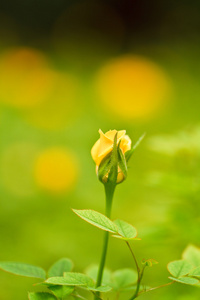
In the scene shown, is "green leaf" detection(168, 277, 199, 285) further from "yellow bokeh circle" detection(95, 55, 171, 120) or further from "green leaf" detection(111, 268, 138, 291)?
"yellow bokeh circle" detection(95, 55, 171, 120)

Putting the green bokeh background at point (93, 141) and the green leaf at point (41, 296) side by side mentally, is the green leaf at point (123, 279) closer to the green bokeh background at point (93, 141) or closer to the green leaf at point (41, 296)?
the green leaf at point (41, 296)

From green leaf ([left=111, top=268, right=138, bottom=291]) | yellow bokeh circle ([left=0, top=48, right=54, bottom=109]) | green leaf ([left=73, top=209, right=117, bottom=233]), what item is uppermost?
yellow bokeh circle ([left=0, top=48, right=54, bottom=109])

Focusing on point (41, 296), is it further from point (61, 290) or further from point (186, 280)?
point (186, 280)

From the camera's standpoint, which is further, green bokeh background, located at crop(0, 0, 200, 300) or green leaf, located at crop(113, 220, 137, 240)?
green bokeh background, located at crop(0, 0, 200, 300)

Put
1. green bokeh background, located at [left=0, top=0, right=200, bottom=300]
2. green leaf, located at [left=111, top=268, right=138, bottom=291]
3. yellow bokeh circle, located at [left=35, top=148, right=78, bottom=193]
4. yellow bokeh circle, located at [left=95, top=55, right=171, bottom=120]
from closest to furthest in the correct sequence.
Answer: green leaf, located at [left=111, top=268, right=138, bottom=291] → green bokeh background, located at [left=0, top=0, right=200, bottom=300] → yellow bokeh circle, located at [left=35, top=148, right=78, bottom=193] → yellow bokeh circle, located at [left=95, top=55, right=171, bottom=120]

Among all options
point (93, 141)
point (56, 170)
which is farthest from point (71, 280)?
point (93, 141)

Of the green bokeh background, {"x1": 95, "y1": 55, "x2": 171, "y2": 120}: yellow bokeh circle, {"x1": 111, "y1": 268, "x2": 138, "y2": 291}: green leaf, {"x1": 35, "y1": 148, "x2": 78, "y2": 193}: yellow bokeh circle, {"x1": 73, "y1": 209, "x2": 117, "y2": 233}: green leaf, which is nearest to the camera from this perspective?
{"x1": 73, "y1": 209, "x2": 117, "y2": 233}: green leaf

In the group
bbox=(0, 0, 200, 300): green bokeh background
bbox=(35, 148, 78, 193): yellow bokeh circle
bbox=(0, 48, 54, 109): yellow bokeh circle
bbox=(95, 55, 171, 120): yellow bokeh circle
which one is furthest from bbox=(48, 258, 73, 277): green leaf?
bbox=(0, 48, 54, 109): yellow bokeh circle
